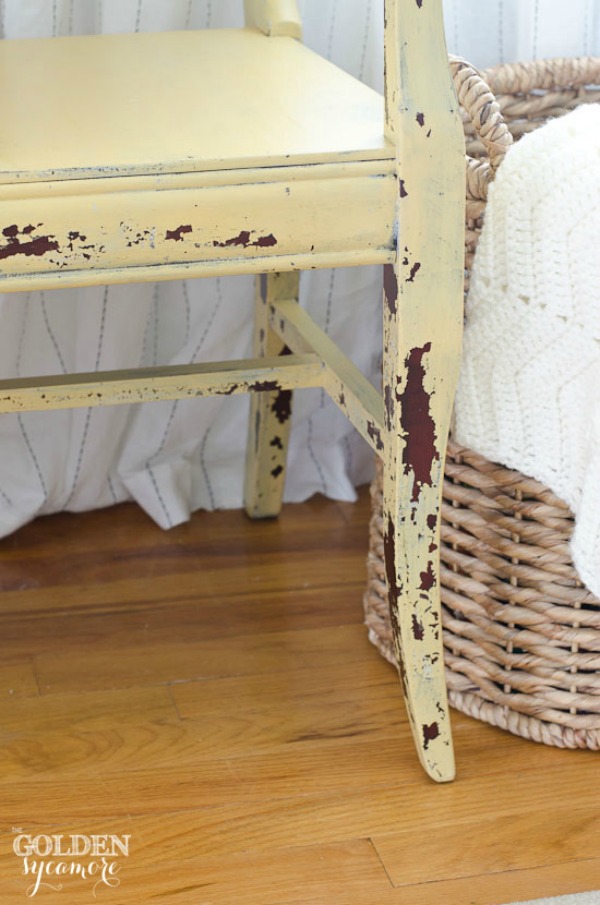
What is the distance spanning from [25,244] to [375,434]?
29cm

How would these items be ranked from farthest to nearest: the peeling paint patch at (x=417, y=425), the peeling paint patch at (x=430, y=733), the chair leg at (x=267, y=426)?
the chair leg at (x=267, y=426)
the peeling paint patch at (x=430, y=733)
the peeling paint patch at (x=417, y=425)

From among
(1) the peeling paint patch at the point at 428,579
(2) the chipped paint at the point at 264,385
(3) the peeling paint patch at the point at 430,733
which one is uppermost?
(2) the chipped paint at the point at 264,385

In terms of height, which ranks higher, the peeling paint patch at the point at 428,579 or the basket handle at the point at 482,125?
the basket handle at the point at 482,125

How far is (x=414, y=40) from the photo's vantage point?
0.65 meters

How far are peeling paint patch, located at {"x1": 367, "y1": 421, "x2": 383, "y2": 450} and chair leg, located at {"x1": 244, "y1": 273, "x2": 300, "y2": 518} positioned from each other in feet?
1.17

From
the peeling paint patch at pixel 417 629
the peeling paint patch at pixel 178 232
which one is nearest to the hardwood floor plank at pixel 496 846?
the peeling paint patch at pixel 417 629

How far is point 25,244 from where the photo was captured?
2.08 feet

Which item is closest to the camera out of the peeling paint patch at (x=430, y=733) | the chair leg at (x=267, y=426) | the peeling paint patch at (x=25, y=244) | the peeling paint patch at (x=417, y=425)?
the peeling paint patch at (x=25, y=244)

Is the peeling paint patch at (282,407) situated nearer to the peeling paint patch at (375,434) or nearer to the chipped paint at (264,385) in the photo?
the chipped paint at (264,385)

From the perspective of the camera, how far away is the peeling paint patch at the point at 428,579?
80cm

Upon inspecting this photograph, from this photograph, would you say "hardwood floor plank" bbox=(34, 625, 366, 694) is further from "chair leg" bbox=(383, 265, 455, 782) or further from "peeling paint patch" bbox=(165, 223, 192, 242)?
"peeling paint patch" bbox=(165, 223, 192, 242)

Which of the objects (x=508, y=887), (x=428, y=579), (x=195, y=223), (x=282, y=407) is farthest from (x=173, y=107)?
(x=508, y=887)

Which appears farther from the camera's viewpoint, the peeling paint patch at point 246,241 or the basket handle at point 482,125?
the basket handle at point 482,125

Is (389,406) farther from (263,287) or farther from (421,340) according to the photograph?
(263,287)
